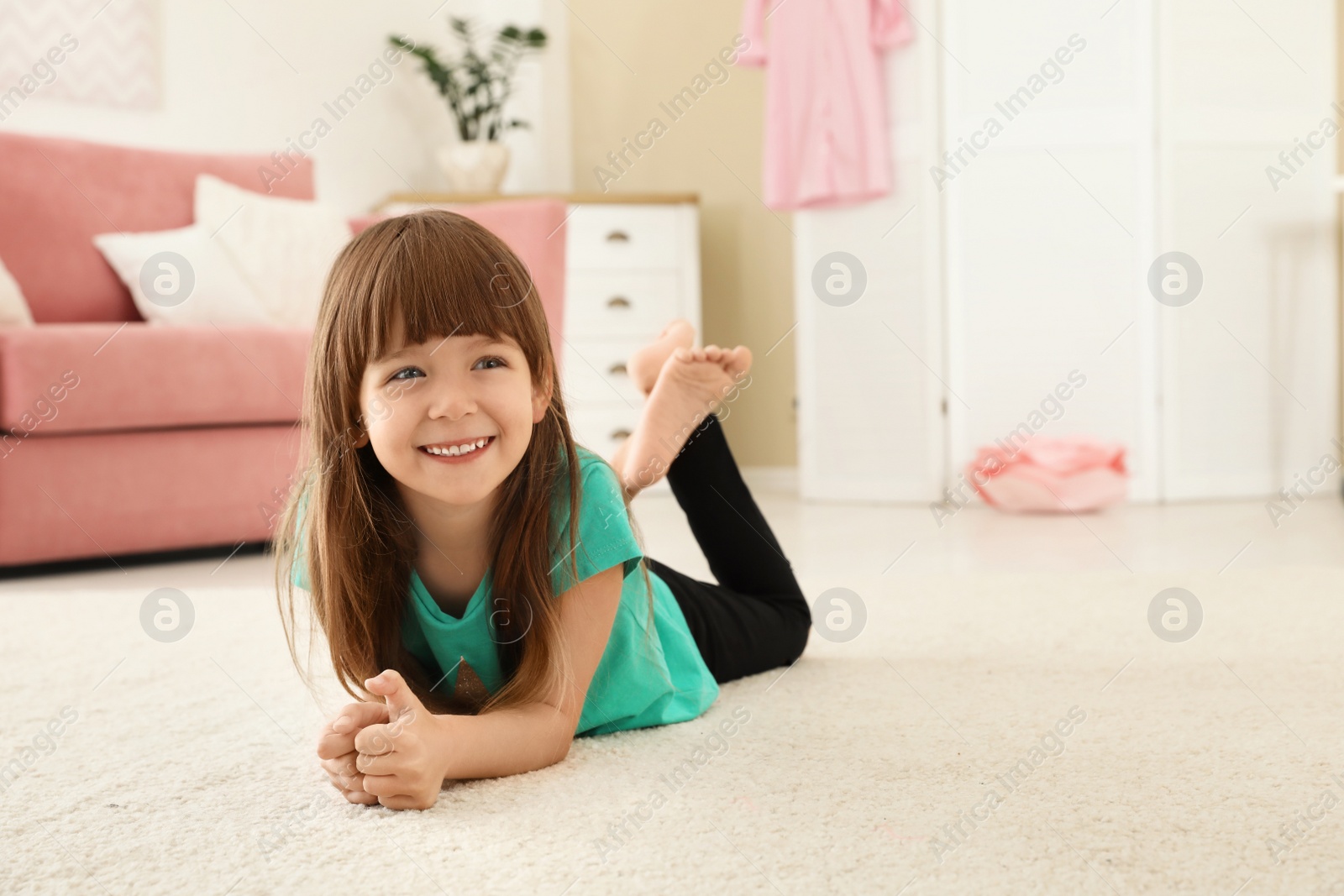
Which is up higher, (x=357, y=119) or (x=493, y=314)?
(x=357, y=119)

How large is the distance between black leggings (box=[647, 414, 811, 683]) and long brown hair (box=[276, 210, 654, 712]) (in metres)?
0.22

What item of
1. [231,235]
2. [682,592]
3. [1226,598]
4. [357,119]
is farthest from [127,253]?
[1226,598]

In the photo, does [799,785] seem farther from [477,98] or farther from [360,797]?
[477,98]

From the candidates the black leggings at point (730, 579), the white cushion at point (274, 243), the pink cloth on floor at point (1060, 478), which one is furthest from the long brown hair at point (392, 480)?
the pink cloth on floor at point (1060, 478)

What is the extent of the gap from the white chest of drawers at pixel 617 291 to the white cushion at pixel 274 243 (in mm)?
787

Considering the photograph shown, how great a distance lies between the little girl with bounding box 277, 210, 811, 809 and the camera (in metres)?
0.78

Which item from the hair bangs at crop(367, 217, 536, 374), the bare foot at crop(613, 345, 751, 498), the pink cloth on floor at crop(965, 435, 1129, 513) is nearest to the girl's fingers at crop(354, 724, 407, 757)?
the hair bangs at crop(367, 217, 536, 374)

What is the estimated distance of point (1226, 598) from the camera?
1.48 meters

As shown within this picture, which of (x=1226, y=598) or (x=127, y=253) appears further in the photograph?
(x=127, y=253)

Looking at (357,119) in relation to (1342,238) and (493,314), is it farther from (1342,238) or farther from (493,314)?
(493,314)

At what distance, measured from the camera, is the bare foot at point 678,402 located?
104 centimetres

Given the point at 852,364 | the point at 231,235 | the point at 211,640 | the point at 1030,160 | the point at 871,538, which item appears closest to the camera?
the point at 211,640

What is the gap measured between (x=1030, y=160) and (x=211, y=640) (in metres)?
2.18

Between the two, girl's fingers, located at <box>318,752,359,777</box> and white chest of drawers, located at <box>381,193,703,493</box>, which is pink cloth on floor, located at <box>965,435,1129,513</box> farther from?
girl's fingers, located at <box>318,752,359,777</box>
